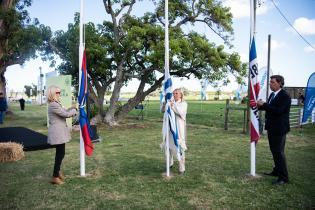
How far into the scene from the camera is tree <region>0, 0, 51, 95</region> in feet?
59.4

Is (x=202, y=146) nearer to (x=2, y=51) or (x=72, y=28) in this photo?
(x=72, y=28)

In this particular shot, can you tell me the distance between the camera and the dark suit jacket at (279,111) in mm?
6367

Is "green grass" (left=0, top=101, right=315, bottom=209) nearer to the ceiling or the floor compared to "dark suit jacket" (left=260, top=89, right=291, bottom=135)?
nearer to the floor

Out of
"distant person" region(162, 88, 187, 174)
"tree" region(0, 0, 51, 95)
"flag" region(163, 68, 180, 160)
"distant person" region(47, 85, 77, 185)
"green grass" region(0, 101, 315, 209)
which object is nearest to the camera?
"green grass" region(0, 101, 315, 209)

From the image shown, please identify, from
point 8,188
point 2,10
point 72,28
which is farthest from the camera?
point 2,10

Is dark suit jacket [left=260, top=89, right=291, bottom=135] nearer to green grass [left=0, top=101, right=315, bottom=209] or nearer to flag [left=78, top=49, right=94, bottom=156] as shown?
green grass [left=0, top=101, right=315, bottom=209]

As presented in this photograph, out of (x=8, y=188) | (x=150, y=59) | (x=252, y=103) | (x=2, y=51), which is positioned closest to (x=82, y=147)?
(x=8, y=188)

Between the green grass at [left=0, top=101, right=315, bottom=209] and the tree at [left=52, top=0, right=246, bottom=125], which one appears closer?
the green grass at [left=0, top=101, right=315, bottom=209]

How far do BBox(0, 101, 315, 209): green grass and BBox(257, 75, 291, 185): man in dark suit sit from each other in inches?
15.4

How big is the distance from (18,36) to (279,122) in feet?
58.2

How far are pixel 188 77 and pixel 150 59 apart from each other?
3.60 m

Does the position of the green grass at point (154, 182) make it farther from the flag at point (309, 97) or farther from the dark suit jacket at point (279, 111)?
the flag at point (309, 97)

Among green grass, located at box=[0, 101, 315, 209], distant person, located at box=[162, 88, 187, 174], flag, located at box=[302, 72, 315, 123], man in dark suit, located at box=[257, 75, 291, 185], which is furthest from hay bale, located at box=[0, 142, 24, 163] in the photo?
flag, located at box=[302, 72, 315, 123]

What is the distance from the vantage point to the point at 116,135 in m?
14.2
